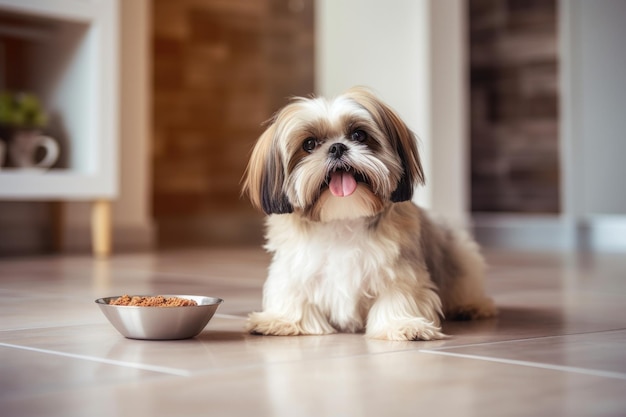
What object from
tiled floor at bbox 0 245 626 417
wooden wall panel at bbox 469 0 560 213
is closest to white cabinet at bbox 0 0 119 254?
tiled floor at bbox 0 245 626 417

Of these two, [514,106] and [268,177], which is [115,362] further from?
[514,106]

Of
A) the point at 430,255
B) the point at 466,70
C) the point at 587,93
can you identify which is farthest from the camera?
the point at 466,70

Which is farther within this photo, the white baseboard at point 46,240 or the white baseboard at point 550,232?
the white baseboard at point 550,232

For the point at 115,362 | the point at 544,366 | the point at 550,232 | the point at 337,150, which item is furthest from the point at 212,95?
the point at 544,366

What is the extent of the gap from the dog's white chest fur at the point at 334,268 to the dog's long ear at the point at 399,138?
0.12 metres

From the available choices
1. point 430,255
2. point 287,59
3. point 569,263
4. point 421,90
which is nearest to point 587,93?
point 421,90

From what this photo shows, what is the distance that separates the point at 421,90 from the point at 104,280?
278cm

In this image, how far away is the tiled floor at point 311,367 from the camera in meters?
1.18

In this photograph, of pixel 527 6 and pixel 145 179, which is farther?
pixel 527 6

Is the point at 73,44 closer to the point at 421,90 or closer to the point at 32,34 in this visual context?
the point at 32,34

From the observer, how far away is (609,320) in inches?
83.6

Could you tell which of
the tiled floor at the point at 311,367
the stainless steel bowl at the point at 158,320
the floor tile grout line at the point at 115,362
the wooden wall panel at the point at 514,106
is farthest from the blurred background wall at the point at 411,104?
the floor tile grout line at the point at 115,362

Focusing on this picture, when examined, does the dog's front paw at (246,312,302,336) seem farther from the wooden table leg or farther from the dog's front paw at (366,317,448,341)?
the wooden table leg

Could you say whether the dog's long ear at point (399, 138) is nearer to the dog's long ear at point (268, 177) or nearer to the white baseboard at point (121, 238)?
the dog's long ear at point (268, 177)
